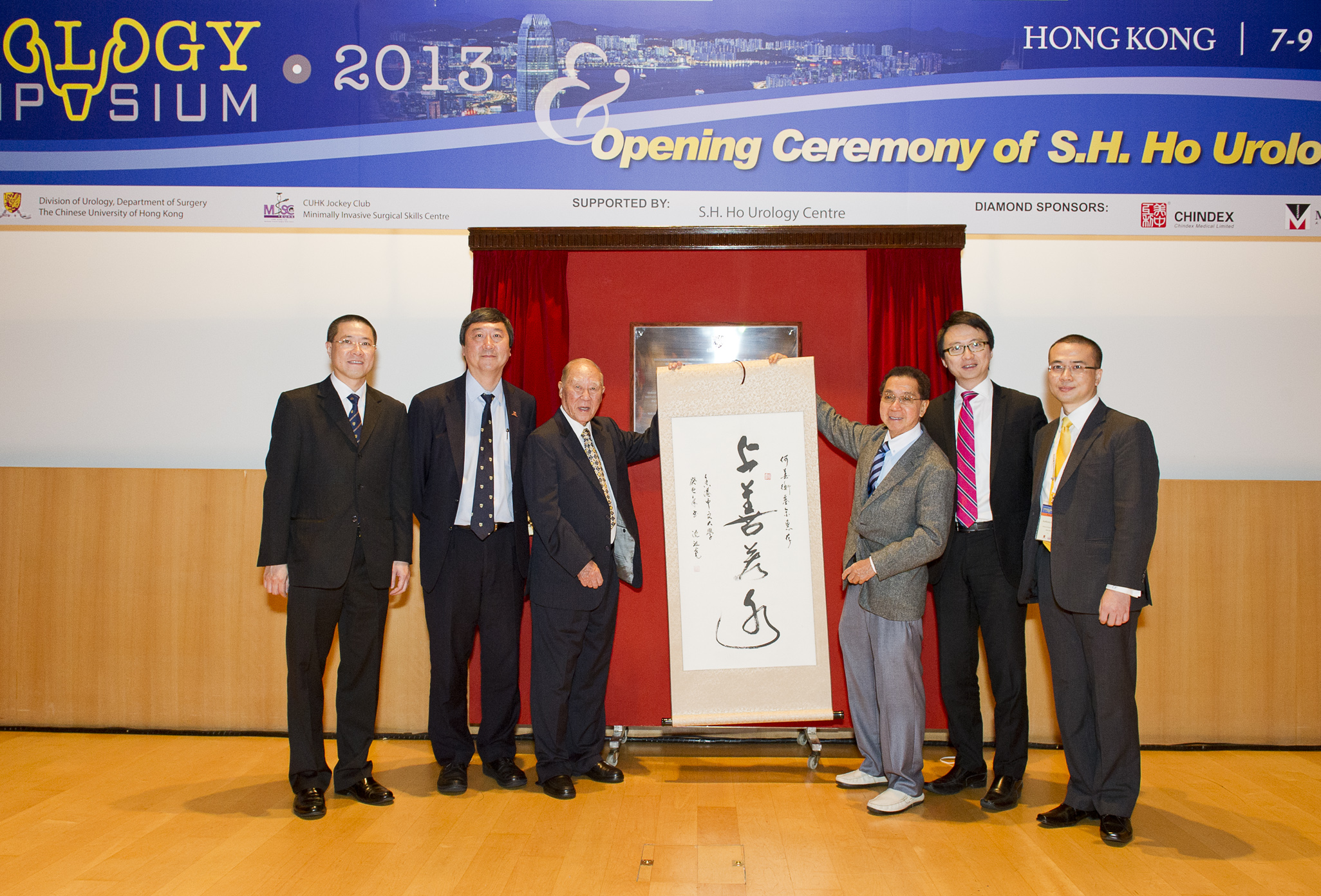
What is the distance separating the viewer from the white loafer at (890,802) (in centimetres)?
305

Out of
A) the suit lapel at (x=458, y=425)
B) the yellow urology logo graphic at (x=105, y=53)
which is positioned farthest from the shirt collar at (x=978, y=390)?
the yellow urology logo graphic at (x=105, y=53)

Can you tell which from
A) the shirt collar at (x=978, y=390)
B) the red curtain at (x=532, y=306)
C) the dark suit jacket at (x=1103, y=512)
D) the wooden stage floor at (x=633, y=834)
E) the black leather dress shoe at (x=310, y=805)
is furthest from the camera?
the red curtain at (x=532, y=306)

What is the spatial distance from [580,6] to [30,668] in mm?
4348

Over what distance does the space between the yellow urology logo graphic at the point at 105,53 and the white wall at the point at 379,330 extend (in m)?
0.71

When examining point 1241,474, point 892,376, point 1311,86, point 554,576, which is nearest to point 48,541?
point 554,576

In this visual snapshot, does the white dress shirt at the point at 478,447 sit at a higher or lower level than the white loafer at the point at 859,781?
A: higher

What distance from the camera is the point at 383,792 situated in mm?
3152

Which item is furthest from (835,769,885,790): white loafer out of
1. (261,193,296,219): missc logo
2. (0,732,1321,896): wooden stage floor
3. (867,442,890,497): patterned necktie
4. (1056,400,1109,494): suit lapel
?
(261,193,296,219): missc logo

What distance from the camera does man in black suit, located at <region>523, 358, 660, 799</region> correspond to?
10.7 feet

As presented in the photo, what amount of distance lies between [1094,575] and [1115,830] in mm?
894

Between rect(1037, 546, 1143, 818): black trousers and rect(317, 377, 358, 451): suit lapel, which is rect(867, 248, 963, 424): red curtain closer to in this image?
rect(1037, 546, 1143, 818): black trousers

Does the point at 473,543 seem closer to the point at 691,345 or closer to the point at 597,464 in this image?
the point at 597,464

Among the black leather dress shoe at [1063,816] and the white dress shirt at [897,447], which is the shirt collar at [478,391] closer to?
the white dress shirt at [897,447]

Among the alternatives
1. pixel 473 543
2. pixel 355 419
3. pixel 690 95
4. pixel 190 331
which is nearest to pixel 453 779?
pixel 473 543
